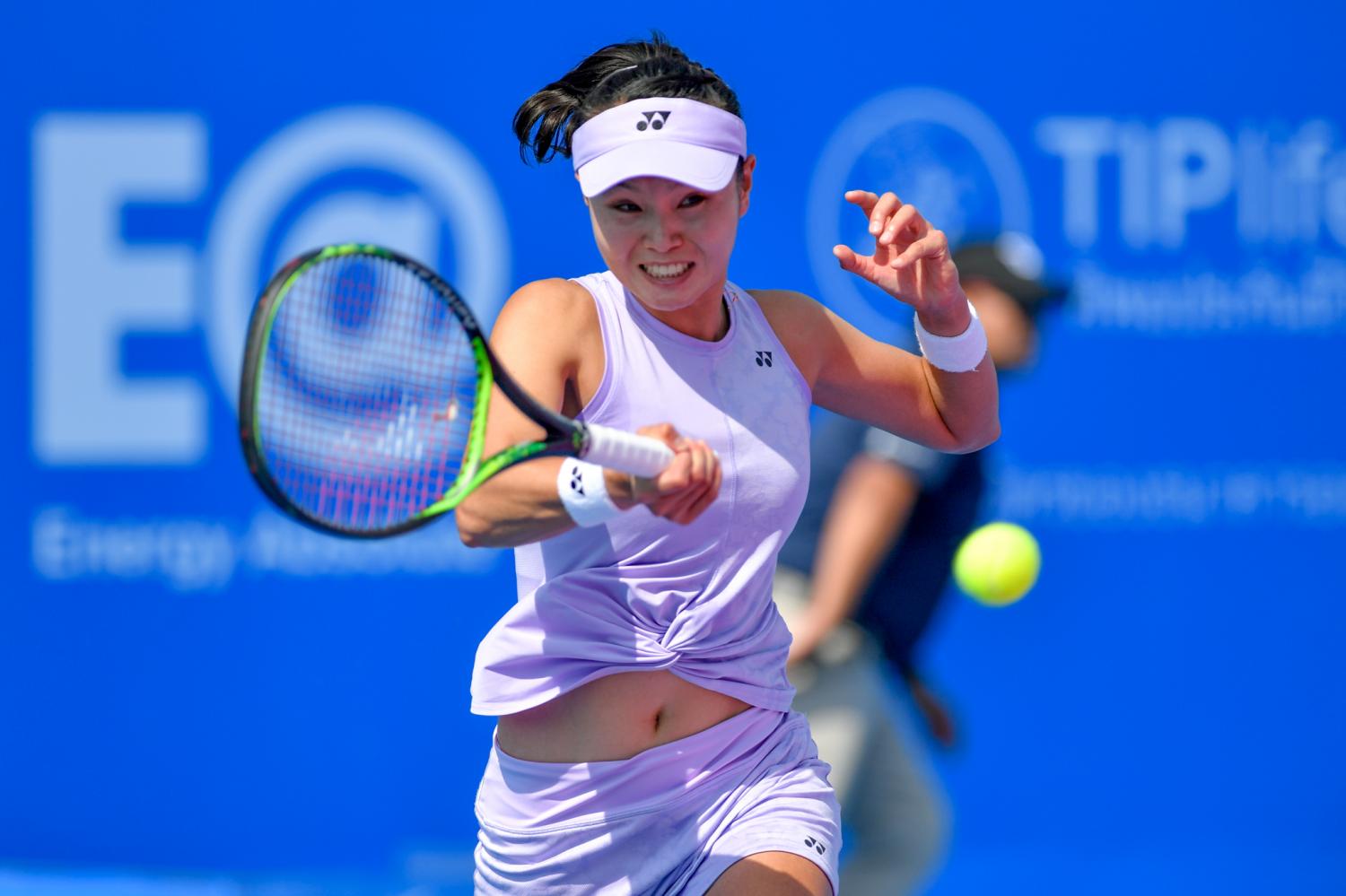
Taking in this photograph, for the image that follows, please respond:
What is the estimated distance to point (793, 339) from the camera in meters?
2.38

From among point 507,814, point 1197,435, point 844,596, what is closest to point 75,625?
point 844,596

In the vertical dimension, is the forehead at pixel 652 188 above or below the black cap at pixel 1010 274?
below

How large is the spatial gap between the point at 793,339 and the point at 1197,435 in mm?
3011

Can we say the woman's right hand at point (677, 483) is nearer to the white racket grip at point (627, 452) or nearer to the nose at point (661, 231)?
the white racket grip at point (627, 452)

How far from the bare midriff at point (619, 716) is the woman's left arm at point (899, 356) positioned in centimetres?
49

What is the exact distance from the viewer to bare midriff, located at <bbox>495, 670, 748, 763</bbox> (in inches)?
86.8

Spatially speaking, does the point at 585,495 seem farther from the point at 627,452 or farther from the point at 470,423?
the point at 470,423

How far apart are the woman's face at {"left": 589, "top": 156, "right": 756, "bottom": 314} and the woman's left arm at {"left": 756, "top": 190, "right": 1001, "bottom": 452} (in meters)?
0.21

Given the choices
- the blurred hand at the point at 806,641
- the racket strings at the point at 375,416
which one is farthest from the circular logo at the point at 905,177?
the racket strings at the point at 375,416

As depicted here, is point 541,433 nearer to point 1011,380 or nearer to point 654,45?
point 654,45

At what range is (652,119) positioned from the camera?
2.14m

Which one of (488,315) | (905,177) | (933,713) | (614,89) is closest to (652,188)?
(614,89)

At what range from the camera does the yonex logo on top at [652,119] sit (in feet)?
6.99

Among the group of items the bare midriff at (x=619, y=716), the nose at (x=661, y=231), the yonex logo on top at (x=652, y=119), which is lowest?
the bare midriff at (x=619, y=716)
